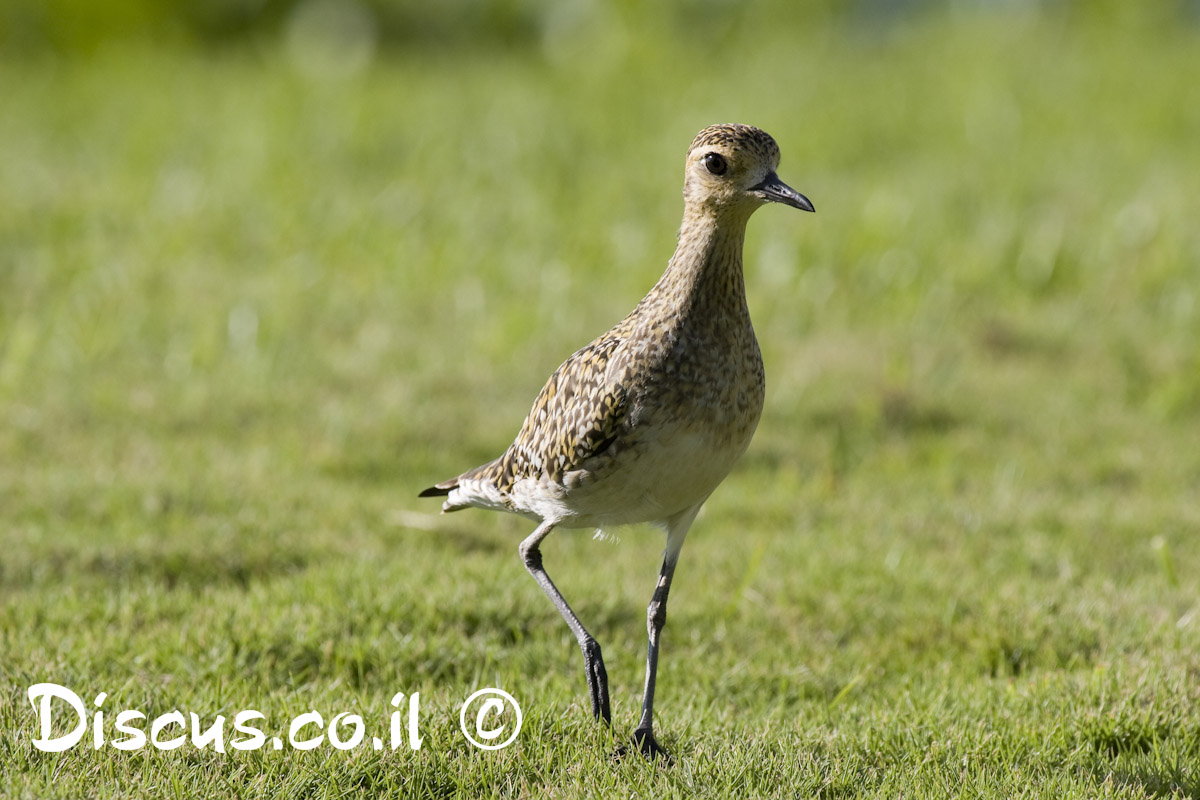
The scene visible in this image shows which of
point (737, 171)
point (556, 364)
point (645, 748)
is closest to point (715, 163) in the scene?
point (737, 171)

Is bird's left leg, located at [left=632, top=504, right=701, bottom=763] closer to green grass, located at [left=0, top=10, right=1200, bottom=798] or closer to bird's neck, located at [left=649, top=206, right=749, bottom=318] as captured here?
green grass, located at [left=0, top=10, right=1200, bottom=798]

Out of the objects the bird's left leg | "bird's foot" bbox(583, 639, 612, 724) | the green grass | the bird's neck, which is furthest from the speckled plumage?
the green grass

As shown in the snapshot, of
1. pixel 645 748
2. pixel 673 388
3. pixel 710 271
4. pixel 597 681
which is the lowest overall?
pixel 645 748

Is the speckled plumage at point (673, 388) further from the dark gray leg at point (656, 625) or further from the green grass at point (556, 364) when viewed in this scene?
the green grass at point (556, 364)

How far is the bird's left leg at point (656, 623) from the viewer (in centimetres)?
474

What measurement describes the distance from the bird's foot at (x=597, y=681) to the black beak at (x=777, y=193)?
5.15ft

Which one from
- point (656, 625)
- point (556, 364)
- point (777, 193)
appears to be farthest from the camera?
point (556, 364)

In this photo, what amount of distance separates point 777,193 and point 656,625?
157cm

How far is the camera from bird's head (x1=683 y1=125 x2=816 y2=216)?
4.58 meters

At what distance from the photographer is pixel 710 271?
4.68 m

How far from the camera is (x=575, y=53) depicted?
15352 millimetres

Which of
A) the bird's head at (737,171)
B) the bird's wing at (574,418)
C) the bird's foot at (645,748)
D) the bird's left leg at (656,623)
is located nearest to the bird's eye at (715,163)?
the bird's head at (737,171)

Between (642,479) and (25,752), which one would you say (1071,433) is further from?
(25,752)

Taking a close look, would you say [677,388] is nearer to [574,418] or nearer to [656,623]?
[574,418]
